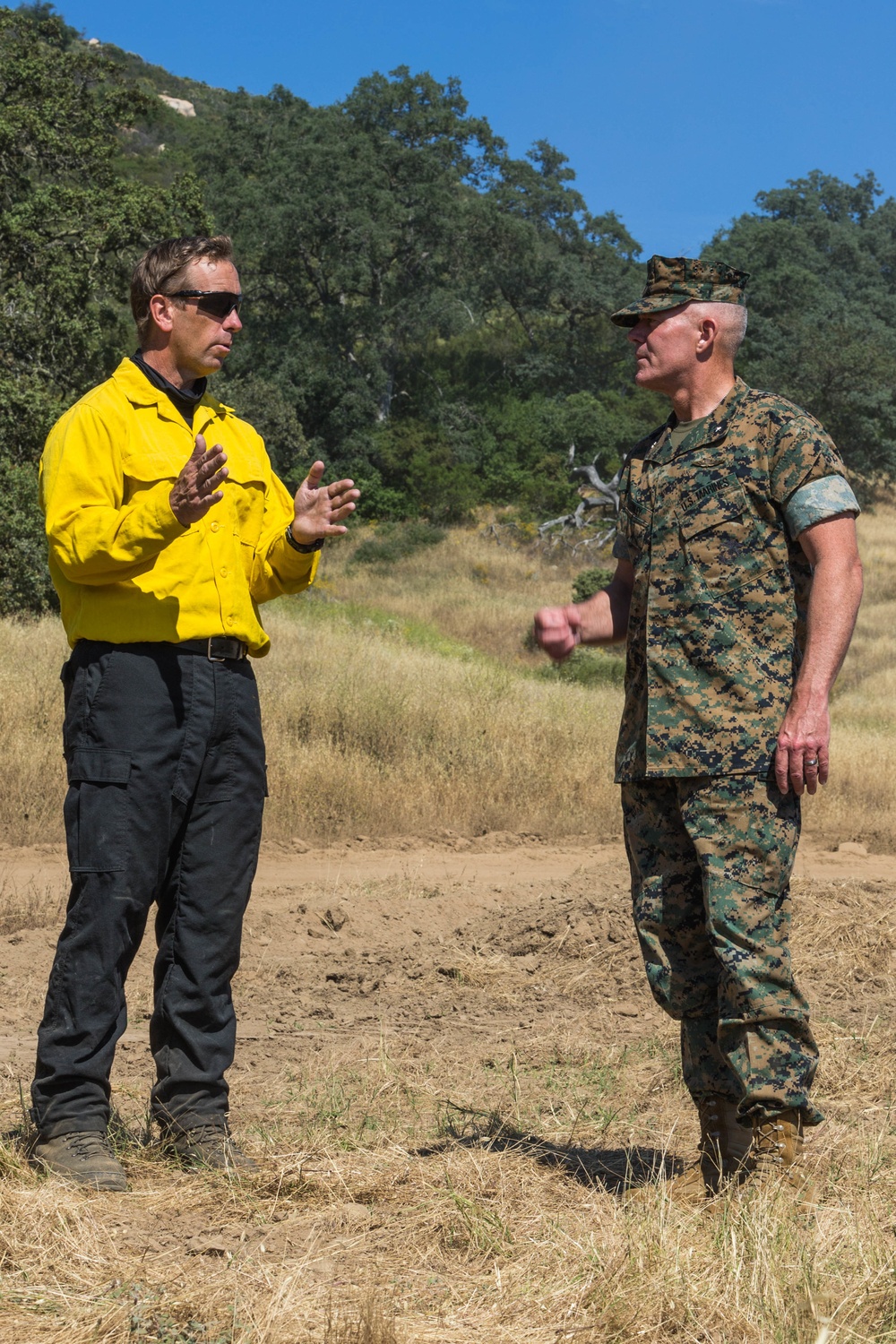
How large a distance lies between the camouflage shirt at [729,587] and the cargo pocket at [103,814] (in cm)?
122

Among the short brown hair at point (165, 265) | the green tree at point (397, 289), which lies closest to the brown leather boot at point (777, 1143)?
the short brown hair at point (165, 265)

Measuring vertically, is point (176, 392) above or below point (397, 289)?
below

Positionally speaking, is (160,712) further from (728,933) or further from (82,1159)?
(728,933)

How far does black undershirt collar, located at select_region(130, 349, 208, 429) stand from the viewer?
3.47 metres

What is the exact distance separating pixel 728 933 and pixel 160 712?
4.83 ft

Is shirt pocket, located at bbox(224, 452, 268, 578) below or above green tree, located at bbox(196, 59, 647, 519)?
below

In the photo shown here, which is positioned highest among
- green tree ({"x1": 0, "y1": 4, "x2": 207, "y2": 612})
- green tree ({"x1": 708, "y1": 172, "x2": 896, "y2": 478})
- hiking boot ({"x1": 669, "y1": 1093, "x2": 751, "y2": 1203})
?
green tree ({"x1": 708, "y1": 172, "x2": 896, "y2": 478})

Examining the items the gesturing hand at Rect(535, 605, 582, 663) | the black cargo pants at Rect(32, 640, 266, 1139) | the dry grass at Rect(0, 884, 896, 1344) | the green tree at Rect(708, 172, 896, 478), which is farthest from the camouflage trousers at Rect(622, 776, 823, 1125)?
the green tree at Rect(708, 172, 896, 478)

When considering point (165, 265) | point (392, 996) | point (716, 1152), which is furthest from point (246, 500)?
point (392, 996)

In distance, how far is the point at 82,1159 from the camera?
3160 millimetres

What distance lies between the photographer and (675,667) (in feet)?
10.3

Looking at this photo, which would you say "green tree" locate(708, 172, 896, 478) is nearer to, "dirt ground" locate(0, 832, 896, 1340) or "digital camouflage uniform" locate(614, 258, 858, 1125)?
"dirt ground" locate(0, 832, 896, 1340)

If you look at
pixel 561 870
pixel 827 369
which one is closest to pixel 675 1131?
pixel 561 870

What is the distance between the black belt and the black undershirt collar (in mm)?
593
